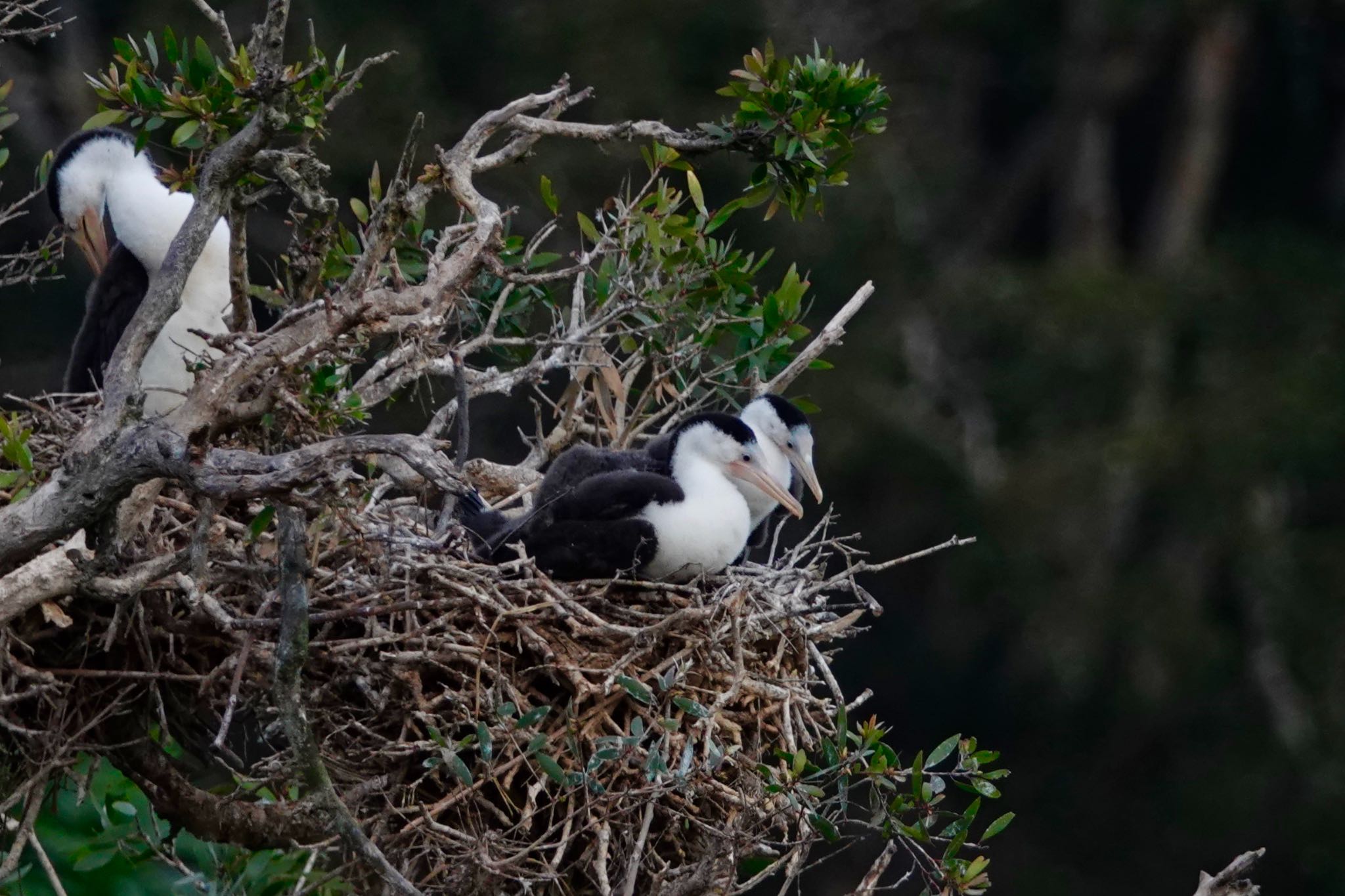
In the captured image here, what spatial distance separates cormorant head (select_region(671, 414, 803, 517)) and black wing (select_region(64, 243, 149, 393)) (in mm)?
1645

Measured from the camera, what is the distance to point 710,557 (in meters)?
5.13

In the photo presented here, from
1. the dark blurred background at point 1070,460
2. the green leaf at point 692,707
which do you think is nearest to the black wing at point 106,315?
the green leaf at point 692,707

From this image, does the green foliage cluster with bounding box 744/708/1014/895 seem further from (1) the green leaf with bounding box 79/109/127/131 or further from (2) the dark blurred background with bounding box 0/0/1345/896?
(2) the dark blurred background with bounding box 0/0/1345/896

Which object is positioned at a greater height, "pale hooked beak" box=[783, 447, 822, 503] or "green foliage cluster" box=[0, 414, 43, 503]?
"green foliage cluster" box=[0, 414, 43, 503]

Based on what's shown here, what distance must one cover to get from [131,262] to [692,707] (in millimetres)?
2517

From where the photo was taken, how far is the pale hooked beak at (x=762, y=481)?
18.0 ft

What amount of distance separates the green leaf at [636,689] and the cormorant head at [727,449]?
3.33ft

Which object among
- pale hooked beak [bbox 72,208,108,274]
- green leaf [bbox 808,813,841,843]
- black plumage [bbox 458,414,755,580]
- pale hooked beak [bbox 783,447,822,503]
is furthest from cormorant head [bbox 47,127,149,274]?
green leaf [bbox 808,813,841,843]

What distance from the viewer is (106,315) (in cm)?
593

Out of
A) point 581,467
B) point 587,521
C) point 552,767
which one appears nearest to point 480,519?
point 581,467

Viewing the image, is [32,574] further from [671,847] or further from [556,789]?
[671,847]

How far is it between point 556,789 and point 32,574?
1.24 m

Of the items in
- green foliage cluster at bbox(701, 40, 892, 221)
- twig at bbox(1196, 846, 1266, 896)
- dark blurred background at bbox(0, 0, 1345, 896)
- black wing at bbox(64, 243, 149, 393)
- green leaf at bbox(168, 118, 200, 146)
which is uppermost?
green leaf at bbox(168, 118, 200, 146)

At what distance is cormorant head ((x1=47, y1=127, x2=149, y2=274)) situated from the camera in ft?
20.2
